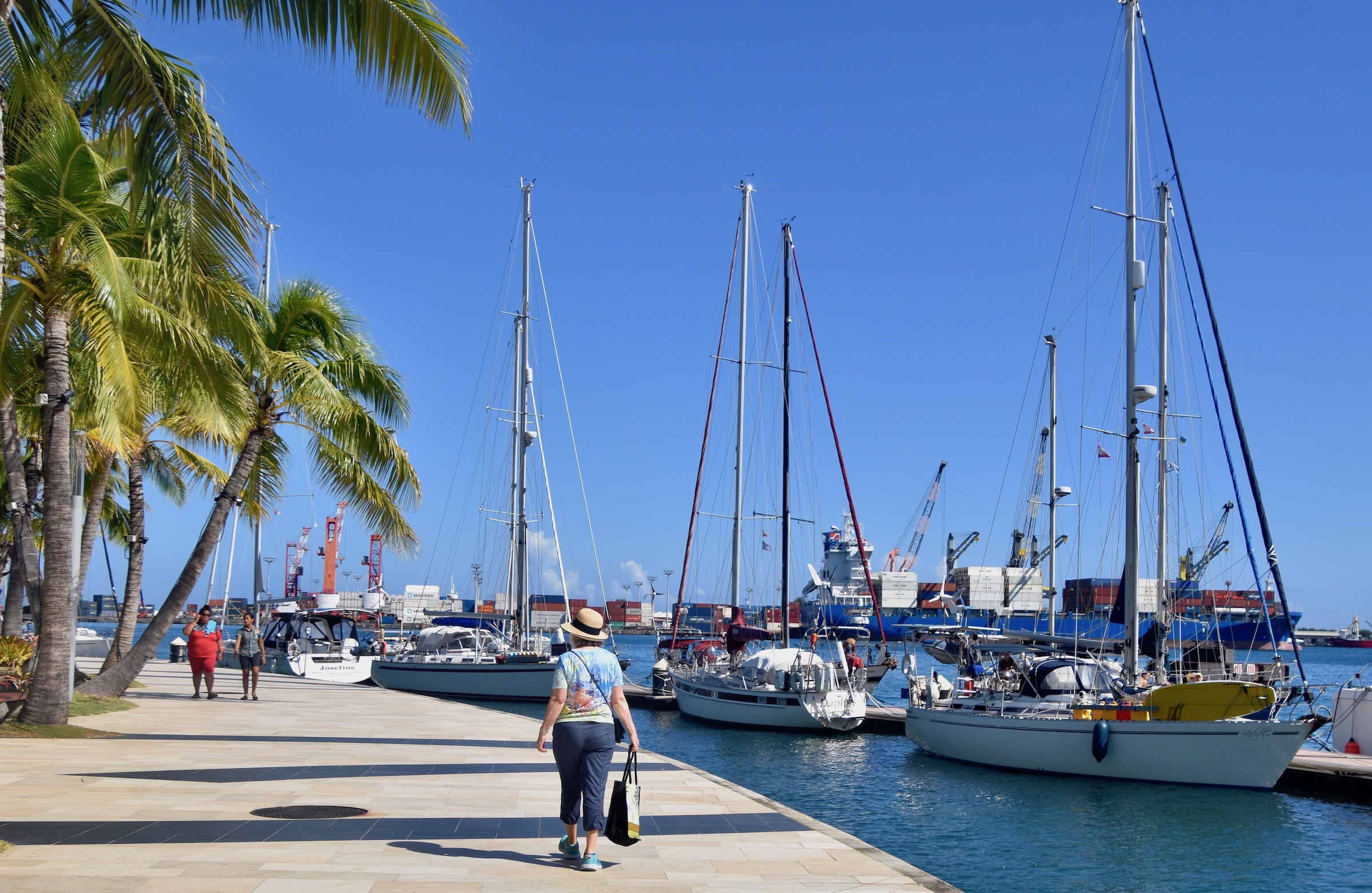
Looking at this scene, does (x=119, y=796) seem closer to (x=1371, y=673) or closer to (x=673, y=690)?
(x=673, y=690)

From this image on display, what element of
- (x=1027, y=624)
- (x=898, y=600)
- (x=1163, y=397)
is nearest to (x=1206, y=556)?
(x=1163, y=397)

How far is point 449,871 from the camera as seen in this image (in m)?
7.62

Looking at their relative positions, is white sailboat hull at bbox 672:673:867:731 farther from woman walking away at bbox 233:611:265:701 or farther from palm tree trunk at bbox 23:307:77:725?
palm tree trunk at bbox 23:307:77:725

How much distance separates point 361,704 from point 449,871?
17.7 meters

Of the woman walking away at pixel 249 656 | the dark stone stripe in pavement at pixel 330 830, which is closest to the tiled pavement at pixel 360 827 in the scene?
the dark stone stripe in pavement at pixel 330 830

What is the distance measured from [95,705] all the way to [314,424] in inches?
255

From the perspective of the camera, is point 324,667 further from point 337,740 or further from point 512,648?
point 337,740

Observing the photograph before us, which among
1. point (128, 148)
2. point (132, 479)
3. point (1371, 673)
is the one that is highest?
point (128, 148)

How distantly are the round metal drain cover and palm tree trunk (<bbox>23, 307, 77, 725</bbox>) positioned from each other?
6939 mm

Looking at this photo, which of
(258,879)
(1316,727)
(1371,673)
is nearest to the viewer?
(258,879)

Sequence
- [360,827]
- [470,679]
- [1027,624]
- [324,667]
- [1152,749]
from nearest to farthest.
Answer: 1. [360,827]
2. [1152,749]
3. [470,679]
4. [324,667]
5. [1027,624]

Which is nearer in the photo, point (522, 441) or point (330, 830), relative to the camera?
point (330, 830)

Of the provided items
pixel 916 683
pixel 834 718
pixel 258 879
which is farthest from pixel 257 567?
pixel 258 879

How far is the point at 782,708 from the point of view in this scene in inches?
1151
